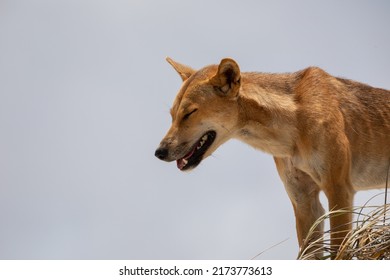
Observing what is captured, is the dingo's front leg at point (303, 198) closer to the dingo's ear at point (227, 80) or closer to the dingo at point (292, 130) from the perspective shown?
the dingo at point (292, 130)

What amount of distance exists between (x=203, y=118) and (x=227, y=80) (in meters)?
0.75

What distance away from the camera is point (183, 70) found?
40.6 ft

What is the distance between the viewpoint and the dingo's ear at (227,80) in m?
11.0

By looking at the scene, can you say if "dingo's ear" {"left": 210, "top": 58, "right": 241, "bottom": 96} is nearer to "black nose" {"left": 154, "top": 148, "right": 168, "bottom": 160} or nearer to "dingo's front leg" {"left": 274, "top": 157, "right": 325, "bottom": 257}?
"black nose" {"left": 154, "top": 148, "right": 168, "bottom": 160}

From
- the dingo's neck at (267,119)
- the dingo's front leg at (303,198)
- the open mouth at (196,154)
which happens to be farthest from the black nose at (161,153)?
the dingo's front leg at (303,198)

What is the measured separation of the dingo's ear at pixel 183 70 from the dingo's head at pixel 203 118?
103 centimetres

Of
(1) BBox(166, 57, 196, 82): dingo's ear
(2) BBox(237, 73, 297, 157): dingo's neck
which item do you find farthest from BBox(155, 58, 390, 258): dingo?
(1) BBox(166, 57, 196, 82): dingo's ear

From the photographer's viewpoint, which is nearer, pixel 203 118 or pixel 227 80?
pixel 203 118

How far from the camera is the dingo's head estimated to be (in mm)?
10883

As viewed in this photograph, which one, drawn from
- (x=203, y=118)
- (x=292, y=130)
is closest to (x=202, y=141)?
(x=203, y=118)

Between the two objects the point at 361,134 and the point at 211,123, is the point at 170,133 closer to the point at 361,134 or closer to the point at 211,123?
the point at 211,123

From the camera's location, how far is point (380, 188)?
12.2 m

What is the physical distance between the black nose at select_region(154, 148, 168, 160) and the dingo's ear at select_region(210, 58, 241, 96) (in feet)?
4.37

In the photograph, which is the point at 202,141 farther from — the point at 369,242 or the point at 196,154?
the point at 369,242
